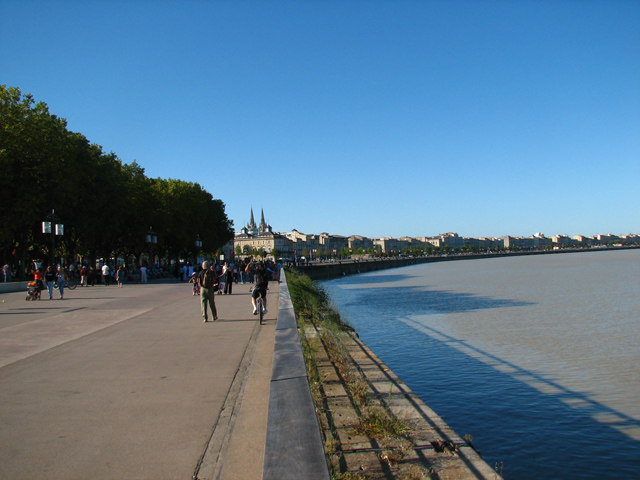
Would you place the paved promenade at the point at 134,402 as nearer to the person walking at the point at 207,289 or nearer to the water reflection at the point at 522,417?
the person walking at the point at 207,289

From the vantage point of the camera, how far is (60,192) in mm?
34625

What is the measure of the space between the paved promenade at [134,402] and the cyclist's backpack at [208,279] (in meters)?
1.57

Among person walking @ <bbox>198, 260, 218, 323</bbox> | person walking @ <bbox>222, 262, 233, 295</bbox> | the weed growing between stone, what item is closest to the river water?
the weed growing between stone

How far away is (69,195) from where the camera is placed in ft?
116

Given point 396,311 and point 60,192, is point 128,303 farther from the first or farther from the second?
point 60,192

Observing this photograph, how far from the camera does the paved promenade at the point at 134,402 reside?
4.31 metres

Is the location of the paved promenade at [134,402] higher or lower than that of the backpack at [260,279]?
lower

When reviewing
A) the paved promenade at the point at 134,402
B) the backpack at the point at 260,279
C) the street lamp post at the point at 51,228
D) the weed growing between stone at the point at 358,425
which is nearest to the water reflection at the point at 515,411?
the weed growing between stone at the point at 358,425

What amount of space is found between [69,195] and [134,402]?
108 ft

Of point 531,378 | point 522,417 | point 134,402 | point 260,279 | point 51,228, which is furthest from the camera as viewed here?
point 51,228

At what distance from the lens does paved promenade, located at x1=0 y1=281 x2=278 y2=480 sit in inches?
170

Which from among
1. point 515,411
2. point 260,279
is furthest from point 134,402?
point 260,279

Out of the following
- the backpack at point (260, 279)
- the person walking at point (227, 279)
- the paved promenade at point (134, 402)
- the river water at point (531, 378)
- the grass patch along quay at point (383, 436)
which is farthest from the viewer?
the person walking at point (227, 279)

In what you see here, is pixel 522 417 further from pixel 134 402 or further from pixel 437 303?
pixel 437 303
